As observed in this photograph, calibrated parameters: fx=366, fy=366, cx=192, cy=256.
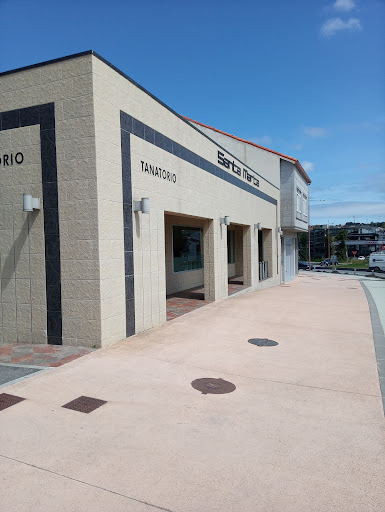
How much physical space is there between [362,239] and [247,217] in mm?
131180

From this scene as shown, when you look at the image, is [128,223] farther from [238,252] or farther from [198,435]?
[238,252]

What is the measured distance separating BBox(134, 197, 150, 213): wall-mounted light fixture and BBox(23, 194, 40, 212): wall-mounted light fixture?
6.60 feet

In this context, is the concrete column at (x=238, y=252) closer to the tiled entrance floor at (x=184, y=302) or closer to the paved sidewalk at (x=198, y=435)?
the tiled entrance floor at (x=184, y=302)

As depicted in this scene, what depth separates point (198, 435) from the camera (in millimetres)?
3836

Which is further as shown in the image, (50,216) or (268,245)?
(268,245)

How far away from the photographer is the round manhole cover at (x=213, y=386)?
5070 millimetres

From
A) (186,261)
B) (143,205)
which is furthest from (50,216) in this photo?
(186,261)

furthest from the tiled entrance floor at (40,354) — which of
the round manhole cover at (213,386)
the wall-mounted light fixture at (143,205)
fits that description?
the wall-mounted light fixture at (143,205)

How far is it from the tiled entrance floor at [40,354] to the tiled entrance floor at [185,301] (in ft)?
11.9

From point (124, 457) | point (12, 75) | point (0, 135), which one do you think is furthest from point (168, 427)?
point (12, 75)

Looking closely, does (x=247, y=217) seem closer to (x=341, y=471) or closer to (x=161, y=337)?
(x=161, y=337)

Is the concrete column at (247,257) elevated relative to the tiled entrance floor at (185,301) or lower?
elevated

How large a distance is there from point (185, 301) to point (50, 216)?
669 cm

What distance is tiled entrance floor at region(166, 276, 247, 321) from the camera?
1110cm
